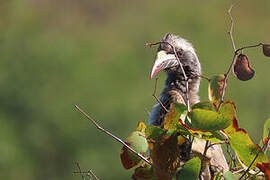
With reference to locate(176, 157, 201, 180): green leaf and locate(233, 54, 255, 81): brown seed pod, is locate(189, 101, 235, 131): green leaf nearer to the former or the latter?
locate(176, 157, 201, 180): green leaf

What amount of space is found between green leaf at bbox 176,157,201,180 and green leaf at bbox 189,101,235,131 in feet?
0.59

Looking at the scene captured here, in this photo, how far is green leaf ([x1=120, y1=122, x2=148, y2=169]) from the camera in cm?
282

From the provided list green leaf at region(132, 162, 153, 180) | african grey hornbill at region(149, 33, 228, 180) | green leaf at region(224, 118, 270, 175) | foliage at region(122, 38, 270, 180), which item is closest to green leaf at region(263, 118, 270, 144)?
foliage at region(122, 38, 270, 180)

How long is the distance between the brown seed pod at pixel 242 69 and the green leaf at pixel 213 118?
364 millimetres

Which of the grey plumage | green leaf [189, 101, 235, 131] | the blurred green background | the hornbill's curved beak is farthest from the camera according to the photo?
the blurred green background

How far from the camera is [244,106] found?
21.7 meters

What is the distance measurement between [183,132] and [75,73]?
1873cm

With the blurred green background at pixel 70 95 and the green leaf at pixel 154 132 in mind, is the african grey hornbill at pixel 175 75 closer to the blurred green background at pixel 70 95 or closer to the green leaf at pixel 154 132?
the green leaf at pixel 154 132

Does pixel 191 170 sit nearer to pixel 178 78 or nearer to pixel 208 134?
pixel 208 134

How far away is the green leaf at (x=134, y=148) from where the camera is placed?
2.82 metres

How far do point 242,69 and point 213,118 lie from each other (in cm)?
48

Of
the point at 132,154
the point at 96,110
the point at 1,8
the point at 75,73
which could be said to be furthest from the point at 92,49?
the point at 132,154

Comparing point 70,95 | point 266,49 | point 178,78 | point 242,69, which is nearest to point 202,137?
point 242,69

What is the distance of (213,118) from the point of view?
8.32 ft
